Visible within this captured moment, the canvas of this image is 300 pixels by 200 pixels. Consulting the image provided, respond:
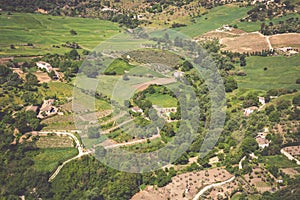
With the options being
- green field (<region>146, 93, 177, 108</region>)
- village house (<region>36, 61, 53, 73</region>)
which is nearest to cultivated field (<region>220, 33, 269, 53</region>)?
green field (<region>146, 93, 177, 108</region>)

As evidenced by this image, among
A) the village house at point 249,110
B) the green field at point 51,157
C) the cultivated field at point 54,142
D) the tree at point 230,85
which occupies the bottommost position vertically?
the green field at point 51,157

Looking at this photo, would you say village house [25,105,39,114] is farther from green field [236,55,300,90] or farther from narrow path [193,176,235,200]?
green field [236,55,300,90]

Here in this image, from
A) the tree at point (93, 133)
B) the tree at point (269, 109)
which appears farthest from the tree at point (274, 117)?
the tree at point (93, 133)

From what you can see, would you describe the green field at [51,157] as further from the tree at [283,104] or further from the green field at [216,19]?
the green field at [216,19]

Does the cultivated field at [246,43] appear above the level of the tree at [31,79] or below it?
above

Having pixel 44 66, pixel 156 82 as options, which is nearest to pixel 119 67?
pixel 156 82

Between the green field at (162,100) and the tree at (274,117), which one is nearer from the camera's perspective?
the tree at (274,117)
